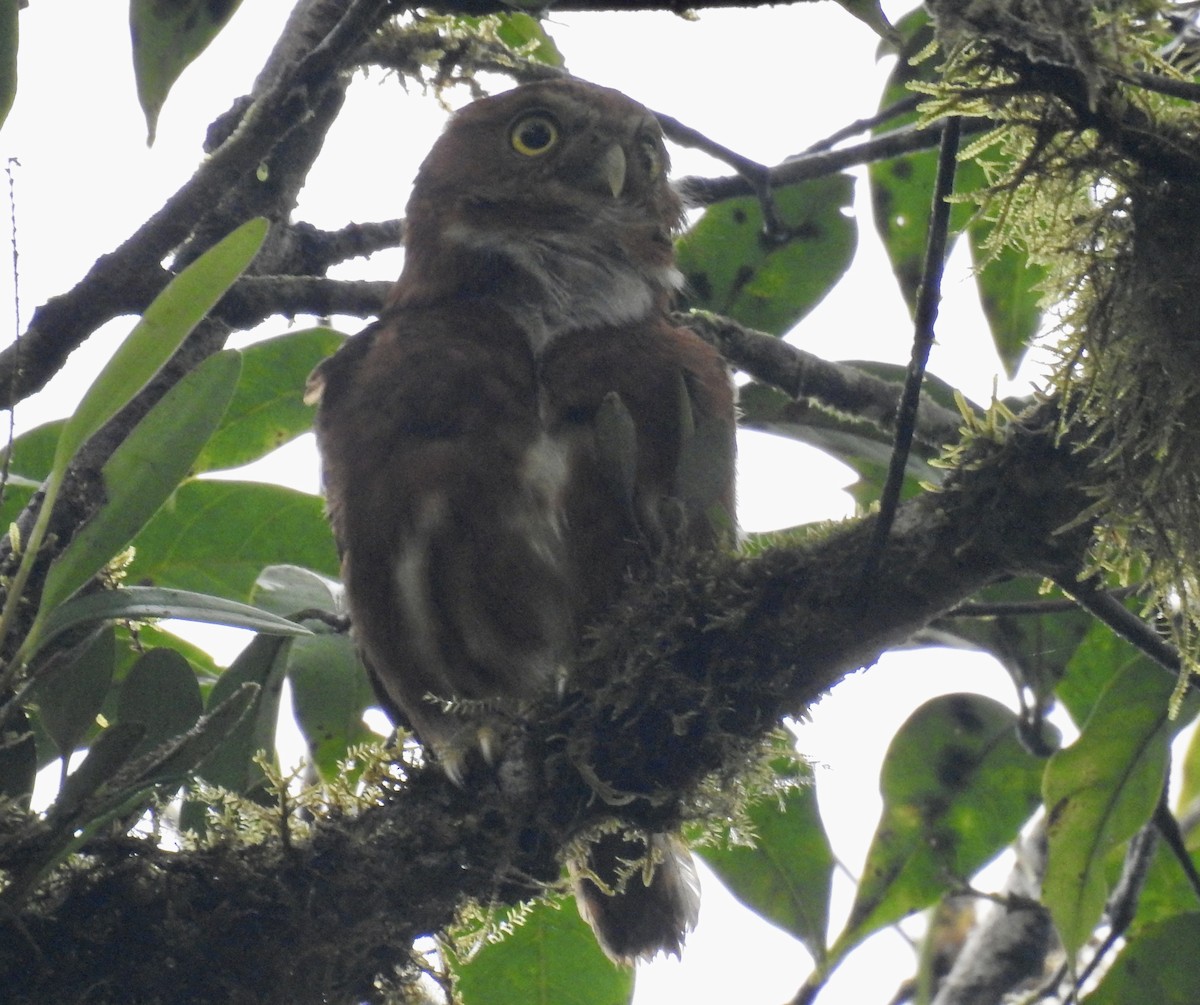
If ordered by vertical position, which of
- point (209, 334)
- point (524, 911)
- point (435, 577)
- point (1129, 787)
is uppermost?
point (209, 334)

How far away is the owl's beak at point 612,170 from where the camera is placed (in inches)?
128

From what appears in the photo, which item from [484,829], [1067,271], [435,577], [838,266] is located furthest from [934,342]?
[838,266]

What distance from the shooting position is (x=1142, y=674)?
2.52 m

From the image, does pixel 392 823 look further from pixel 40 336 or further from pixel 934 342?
pixel 934 342

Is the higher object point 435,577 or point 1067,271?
point 435,577

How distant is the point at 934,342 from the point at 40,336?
1297 millimetres

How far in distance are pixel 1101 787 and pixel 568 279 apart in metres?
1.45

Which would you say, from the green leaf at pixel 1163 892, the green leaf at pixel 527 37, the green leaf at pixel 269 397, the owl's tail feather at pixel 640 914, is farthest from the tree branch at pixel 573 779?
the green leaf at pixel 527 37

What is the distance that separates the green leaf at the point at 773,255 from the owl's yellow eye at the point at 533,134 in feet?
1.32

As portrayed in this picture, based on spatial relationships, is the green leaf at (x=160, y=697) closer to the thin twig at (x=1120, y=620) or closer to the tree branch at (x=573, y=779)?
the tree branch at (x=573, y=779)

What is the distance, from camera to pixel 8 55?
195 centimetres

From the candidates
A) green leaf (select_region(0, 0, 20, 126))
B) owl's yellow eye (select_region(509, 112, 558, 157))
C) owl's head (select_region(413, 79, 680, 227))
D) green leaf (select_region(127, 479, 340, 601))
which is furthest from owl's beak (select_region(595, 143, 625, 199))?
green leaf (select_region(0, 0, 20, 126))

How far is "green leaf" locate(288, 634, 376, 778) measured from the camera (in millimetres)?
2764

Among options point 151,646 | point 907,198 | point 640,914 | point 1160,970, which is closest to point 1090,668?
point 1160,970
